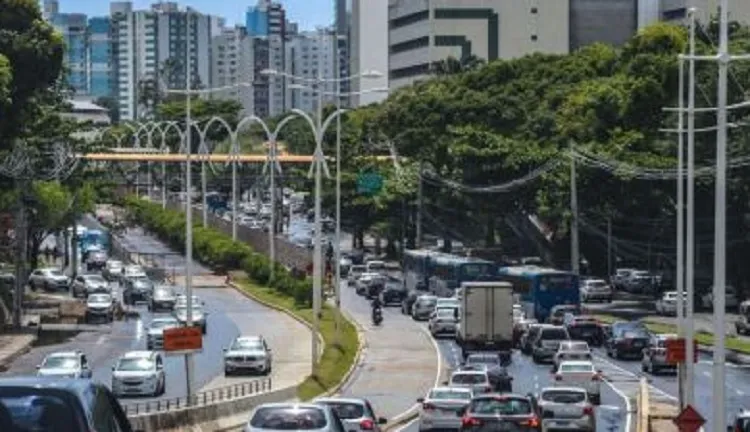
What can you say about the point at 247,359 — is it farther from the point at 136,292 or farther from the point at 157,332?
the point at 136,292

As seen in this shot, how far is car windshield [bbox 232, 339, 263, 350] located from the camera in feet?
192

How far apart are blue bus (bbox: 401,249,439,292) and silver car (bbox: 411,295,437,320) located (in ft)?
29.8

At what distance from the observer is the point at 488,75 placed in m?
118

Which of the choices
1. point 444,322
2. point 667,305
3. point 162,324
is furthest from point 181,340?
point 667,305

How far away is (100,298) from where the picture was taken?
8488 centimetres

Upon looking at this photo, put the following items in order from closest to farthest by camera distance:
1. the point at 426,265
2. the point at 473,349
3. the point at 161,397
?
the point at 161,397, the point at 473,349, the point at 426,265

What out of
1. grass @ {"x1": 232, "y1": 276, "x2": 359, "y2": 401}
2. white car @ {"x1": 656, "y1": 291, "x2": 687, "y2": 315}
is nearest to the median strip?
grass @ {"x1": 232, "y1": 276, "x2": 359, "y2": 401}

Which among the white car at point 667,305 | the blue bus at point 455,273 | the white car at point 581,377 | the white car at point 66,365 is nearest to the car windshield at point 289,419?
the white car at point 581,377

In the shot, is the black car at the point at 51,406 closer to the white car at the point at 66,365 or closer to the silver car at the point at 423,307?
the white car at the point at 66,365

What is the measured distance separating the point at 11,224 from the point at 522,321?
38270 millimetres

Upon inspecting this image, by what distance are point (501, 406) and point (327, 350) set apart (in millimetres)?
33805

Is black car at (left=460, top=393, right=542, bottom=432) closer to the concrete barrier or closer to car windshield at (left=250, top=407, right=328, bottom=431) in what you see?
the concrete barrier

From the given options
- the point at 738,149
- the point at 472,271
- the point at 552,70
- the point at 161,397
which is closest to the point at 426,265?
the point at 472,271

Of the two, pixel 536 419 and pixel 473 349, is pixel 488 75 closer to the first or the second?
pixel 473 349
